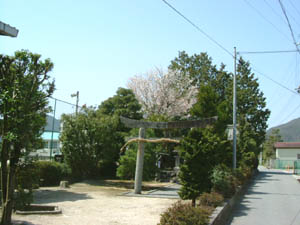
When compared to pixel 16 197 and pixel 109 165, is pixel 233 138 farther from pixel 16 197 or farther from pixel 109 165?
pixel 16 197

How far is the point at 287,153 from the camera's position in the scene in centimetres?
6444

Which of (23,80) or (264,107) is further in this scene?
(264,107)

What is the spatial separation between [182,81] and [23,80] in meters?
31.5

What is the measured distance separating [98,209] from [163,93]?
26049mm

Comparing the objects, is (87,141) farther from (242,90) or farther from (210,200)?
(242,90)

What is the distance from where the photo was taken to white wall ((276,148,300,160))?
209 ft

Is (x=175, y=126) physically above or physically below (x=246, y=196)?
above

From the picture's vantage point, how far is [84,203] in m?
12.6

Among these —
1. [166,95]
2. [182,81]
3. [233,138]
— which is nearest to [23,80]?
[233,138]

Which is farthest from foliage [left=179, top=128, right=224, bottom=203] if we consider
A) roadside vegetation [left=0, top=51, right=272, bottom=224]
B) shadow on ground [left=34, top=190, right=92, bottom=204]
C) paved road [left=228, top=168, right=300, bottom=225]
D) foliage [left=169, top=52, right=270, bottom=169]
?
foliage [left=169, top=52, right=270, bottom=169]

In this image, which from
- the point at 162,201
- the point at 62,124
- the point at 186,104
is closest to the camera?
the point at 162,201

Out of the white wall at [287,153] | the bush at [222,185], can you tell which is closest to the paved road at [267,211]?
the bush at [222,185]

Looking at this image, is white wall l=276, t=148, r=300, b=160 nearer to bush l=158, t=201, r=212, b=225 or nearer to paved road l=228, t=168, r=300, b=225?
paved road l=228, t=168, r=300, b=225

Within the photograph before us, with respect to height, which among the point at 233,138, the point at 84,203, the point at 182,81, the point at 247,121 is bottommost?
the point at 84,203
